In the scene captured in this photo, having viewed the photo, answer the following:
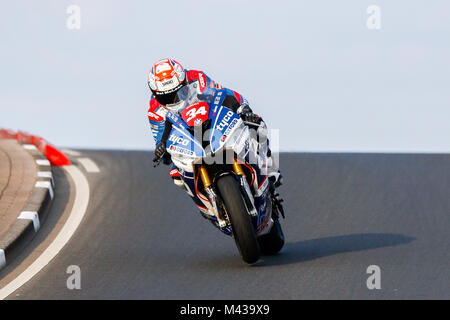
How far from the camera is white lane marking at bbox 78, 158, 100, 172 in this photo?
17.3 meters

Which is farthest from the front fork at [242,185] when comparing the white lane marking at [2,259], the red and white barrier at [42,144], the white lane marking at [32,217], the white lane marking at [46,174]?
the red and white barrier at [42,144]

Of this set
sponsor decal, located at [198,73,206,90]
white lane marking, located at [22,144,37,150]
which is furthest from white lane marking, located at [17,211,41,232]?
white lane marking, located at [22,144,37,150]

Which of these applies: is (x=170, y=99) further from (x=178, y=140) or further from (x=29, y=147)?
(x=29, y=147)

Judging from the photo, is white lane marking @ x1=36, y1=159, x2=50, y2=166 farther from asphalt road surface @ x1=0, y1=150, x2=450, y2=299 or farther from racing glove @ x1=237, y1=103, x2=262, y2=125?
racing glove @ x1=237, y1=103, x2=262, y2=125

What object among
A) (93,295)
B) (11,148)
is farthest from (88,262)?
(11,148)

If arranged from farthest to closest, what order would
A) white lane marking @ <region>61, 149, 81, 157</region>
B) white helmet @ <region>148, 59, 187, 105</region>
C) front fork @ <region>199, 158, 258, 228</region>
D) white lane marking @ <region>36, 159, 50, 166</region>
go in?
1. white lane marking @ <region>61, 149, 81, 157</region>
2. white lane marking @ <region>36, 159, 50, 166</region>
3. white helmet @ <region>148, 59, 187, 105</region>
4. front fork @ <region>199, 158, 258, 228</region>

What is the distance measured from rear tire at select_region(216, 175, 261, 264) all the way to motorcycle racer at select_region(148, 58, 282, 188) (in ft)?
2.69

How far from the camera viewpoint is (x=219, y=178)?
971 centimetres

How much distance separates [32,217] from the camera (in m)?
12.6

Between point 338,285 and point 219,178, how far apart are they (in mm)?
1439

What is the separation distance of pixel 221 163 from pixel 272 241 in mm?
1416

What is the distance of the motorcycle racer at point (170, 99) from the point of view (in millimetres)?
10141

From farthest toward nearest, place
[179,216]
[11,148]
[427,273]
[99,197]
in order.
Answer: [11,148] → [99,197] → [179,216] → [427,273]
